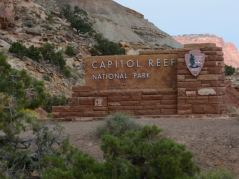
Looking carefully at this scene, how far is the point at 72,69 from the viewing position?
153 feet

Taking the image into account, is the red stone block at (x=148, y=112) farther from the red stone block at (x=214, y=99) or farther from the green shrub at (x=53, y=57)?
the green shrub at (x=53, y=57)

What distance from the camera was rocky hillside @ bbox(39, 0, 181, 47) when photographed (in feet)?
229

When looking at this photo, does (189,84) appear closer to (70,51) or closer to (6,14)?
(70,51)

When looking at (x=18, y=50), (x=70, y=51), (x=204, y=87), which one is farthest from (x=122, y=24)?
(x=204, y=87)

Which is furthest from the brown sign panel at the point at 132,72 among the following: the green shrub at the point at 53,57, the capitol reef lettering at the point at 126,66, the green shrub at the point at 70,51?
the green shrub at the point at 70,51

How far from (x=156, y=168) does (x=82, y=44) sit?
46.3m

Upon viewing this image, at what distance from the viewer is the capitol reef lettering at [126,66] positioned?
19562 mm

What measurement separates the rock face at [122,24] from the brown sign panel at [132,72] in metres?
47.4

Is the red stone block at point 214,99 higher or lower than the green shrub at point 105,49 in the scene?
lower

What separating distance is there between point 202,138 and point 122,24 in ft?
206

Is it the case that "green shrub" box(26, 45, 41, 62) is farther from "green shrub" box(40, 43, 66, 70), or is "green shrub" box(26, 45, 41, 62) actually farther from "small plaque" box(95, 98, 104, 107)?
"small plaque" box(95, 98, 104, 107)

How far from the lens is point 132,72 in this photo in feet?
64.5

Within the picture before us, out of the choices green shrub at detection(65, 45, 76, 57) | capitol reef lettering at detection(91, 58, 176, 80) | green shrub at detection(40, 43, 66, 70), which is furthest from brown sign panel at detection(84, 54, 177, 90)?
green shrub at detection(65, 45, 76, 57)

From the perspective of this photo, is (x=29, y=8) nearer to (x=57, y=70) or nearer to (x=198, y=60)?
(x=57, y=70)
